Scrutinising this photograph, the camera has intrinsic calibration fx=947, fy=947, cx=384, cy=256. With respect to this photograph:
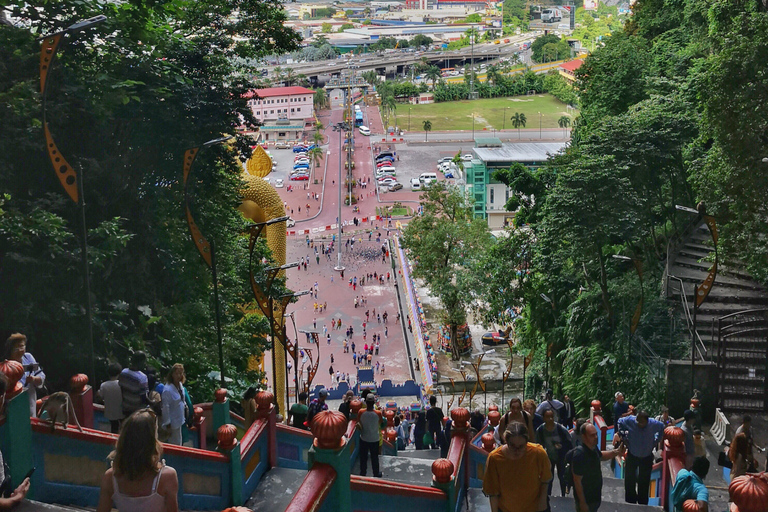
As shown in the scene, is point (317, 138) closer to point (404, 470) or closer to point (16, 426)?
point (404, 470)

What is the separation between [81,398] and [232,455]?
2136mm

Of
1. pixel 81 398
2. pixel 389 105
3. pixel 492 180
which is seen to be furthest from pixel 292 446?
pixel 389 105

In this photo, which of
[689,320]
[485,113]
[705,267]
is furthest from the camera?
[485,113]

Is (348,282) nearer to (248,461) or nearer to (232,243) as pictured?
(232,243)

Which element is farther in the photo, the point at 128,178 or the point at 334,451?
the point at 128,178

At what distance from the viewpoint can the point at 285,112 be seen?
11931 cm

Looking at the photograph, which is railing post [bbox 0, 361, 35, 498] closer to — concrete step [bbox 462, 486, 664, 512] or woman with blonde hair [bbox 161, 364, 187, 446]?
woman with blonde hair [bbox 161, 364, 187, 446]

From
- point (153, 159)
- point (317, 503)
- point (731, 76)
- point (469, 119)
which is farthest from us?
point (469, 119)

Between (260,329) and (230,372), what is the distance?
163 inches

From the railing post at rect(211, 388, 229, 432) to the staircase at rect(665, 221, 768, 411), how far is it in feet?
35.5

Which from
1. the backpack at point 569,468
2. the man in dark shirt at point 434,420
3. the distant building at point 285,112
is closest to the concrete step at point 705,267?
the man in dark shirt at point 434,420

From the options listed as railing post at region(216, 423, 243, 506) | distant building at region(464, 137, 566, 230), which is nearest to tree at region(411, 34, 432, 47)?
distant building at region(464, 137, 566, 230)

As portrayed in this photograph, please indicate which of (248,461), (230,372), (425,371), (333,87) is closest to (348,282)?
(425,371)

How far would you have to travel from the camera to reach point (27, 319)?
51.7 feet
